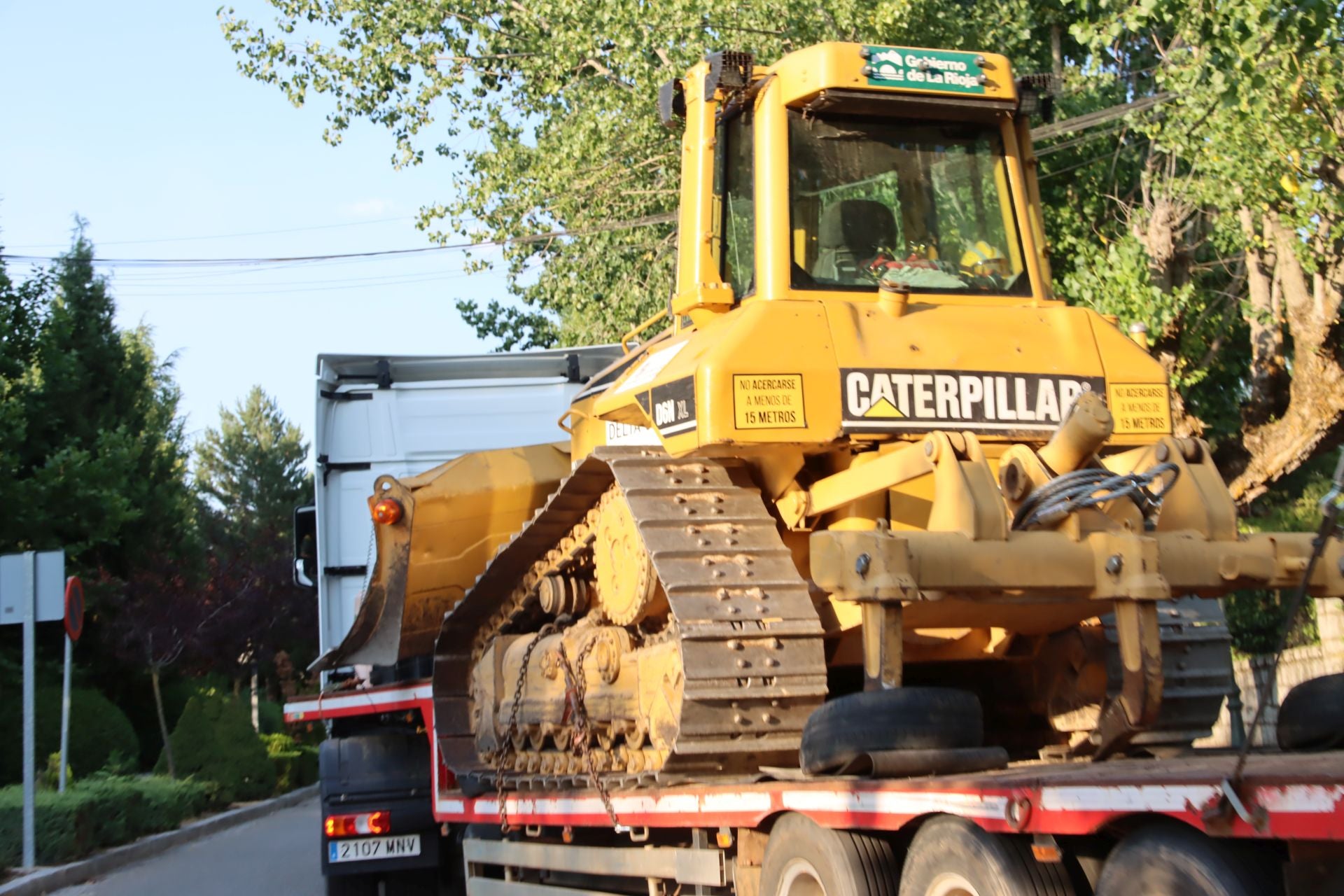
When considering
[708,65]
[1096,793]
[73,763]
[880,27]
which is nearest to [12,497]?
[73,763]

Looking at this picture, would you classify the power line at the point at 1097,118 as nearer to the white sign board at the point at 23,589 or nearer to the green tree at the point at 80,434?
the white sign board at the point at 23,589

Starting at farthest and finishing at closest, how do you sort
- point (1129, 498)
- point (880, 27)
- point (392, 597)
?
point (880, 27)
point (392, 597)
point (1129, 498)

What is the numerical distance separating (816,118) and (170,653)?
1824 cm

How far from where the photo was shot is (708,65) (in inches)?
283

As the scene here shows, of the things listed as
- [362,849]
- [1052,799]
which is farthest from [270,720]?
[1052,799]

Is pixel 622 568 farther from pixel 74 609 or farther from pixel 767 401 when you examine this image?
pixel 74 609

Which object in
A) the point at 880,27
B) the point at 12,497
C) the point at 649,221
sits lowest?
the point at 12,497

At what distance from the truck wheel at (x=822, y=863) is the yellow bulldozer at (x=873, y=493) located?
11.1 inches

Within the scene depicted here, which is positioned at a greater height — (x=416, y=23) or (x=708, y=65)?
(x=416, y=23)

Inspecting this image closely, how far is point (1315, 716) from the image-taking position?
514 centimetres

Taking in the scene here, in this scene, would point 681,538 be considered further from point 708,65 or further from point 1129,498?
point 708,65

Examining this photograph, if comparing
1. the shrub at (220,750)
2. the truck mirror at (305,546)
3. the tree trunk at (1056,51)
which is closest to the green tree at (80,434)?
the shrub at (220,750)

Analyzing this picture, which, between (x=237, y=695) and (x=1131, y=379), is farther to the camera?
(x=237, y=695)

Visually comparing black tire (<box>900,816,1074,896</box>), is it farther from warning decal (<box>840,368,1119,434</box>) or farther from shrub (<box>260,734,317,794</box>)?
shrub (<box>260,734,317,794</box>)
